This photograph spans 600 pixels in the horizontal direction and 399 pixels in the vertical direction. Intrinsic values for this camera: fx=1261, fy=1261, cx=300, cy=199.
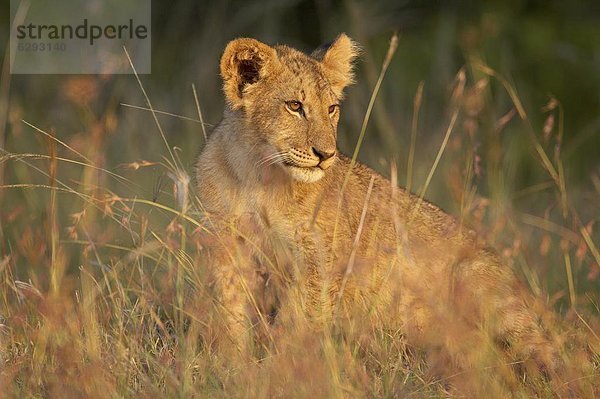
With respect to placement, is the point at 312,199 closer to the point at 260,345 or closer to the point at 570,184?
the point at 260,345

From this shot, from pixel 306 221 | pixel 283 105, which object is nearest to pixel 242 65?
pixel 283 105

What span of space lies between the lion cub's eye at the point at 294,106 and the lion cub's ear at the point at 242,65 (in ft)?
0.81

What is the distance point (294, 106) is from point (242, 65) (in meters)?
0.39

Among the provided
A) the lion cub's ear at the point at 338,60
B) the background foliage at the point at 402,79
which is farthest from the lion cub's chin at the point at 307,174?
the background foliage at the point at 402,79

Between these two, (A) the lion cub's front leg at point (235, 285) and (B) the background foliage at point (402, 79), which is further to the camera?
(B) the background foliage at point (402, 79)

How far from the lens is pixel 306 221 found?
21.8ft

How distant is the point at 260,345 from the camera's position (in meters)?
6.02

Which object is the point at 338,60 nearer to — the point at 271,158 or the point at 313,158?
the point at 271,158

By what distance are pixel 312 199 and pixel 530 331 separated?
1.33 m

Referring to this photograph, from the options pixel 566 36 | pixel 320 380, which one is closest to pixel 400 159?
pixel 566 36

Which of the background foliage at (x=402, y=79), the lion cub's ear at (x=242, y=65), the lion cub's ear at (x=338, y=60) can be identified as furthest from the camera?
the background foliage at (x=402, y=79)

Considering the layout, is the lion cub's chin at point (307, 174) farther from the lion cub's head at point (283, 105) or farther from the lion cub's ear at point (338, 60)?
the lion cub's ear at point (338, 60)

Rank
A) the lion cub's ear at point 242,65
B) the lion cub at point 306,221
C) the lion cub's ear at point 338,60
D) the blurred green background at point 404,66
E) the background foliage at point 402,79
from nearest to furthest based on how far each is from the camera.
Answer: the lion cub at point 306,221 → the lion cub's ear at point 242,65 → the lion cub's ear at point 338,60 → the background foliage at point 402,79 → the blurred green background at point 404,66

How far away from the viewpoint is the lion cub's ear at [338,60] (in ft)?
23.2
